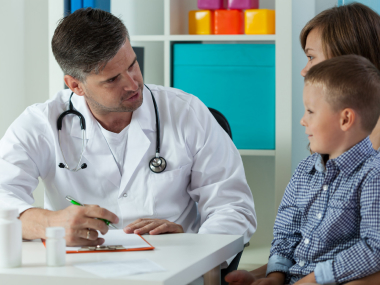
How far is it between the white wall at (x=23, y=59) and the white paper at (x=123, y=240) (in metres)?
1.60

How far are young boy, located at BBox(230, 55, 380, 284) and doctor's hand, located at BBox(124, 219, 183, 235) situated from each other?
27cm

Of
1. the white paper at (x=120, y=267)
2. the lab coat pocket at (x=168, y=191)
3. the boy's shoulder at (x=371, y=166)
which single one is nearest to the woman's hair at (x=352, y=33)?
the boy's shoulder at (x=371, y=166)

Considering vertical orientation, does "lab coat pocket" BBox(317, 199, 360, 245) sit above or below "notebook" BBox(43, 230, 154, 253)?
above

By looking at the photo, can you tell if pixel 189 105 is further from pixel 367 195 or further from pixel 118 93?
pixel 367 195

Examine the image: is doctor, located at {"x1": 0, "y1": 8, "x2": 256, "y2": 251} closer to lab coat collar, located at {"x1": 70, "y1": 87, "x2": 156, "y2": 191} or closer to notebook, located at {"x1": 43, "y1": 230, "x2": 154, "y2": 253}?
lab coat collar, located at {"x1": 70, "y1": 87, "x2": 156, "y2": 191}

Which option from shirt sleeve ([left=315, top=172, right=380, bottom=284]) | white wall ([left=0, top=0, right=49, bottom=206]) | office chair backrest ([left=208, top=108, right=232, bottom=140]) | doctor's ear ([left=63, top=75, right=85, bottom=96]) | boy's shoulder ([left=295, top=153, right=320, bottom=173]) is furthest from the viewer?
white wall ([left=0, top=0, right=49, bottom=206])

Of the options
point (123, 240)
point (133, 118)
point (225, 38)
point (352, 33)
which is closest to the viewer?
point (123, 240)

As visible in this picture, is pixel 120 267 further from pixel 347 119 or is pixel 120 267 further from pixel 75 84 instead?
pixel 75 84

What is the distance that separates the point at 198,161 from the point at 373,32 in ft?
2.18

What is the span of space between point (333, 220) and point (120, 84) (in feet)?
2.72

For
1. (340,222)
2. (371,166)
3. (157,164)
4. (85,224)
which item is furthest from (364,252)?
(157,164)

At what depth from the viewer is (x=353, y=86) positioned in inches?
47.8

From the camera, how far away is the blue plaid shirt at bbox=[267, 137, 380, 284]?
3.85 feet

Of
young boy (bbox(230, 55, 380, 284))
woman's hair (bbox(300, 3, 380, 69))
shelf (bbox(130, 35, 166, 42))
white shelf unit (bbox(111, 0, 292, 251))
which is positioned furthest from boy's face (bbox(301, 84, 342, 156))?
shelf (bbox(130, 35, 166, 42))
